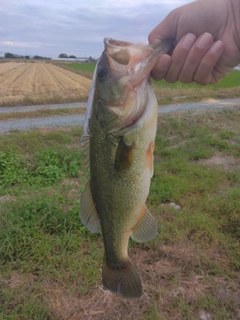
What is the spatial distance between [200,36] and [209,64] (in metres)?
0.17

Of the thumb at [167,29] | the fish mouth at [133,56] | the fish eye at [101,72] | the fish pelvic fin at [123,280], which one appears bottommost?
the fish pelvic fin at [123,280]

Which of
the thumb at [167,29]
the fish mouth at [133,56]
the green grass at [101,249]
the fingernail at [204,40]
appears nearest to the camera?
the fish mouth at [133,56]

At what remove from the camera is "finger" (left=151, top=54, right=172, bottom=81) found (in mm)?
1895

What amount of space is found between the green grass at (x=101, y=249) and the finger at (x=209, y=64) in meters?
2.35

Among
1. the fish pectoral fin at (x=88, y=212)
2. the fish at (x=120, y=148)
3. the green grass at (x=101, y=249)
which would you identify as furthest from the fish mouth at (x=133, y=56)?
the green grass at (x=101, y=249)

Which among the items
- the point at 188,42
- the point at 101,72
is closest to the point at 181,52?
the point at 188,42

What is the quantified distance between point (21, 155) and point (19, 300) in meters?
4.07

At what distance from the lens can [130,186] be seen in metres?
1.81

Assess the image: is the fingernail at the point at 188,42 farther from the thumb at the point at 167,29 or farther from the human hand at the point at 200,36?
the thumb at the point at 167,29

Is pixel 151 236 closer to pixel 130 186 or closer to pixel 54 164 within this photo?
pixel 130 186

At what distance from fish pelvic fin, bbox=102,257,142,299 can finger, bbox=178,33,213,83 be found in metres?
1.27

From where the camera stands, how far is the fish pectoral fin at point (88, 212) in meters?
1.90

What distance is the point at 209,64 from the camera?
6.35ft

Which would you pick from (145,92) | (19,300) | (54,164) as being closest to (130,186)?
(145,92)
